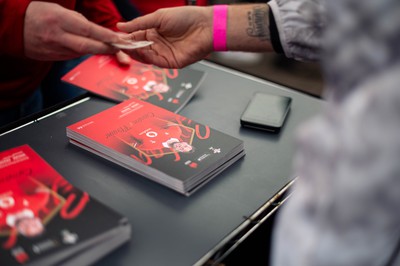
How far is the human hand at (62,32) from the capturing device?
89cm

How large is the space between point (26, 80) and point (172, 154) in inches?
24.2

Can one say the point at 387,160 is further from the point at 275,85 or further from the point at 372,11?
the point at 275,85

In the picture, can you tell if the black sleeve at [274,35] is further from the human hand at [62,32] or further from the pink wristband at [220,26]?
the human hand at [62,32]

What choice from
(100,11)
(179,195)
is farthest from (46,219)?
(100,11)

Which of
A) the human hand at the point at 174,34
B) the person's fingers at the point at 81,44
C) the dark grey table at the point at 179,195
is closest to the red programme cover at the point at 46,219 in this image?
the dark grey table at the point at 179,195

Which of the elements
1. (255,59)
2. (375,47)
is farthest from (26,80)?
(255,59)

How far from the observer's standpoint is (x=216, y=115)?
1.02 meters

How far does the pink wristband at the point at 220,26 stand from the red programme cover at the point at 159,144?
0.21 m

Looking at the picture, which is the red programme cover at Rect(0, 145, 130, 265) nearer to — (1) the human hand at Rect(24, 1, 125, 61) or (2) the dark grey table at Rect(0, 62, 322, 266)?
(2) the dark grey table at Rect(0, 62, 322, 266)

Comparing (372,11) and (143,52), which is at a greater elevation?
(372,11)

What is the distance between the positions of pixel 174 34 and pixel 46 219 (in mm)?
585

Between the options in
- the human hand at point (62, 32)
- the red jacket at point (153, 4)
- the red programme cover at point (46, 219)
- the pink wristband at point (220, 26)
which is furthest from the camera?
the red jacket at point (153, 4)

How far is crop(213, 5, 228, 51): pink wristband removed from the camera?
101 cm

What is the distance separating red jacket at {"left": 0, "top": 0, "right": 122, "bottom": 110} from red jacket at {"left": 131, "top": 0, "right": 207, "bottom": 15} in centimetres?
10
